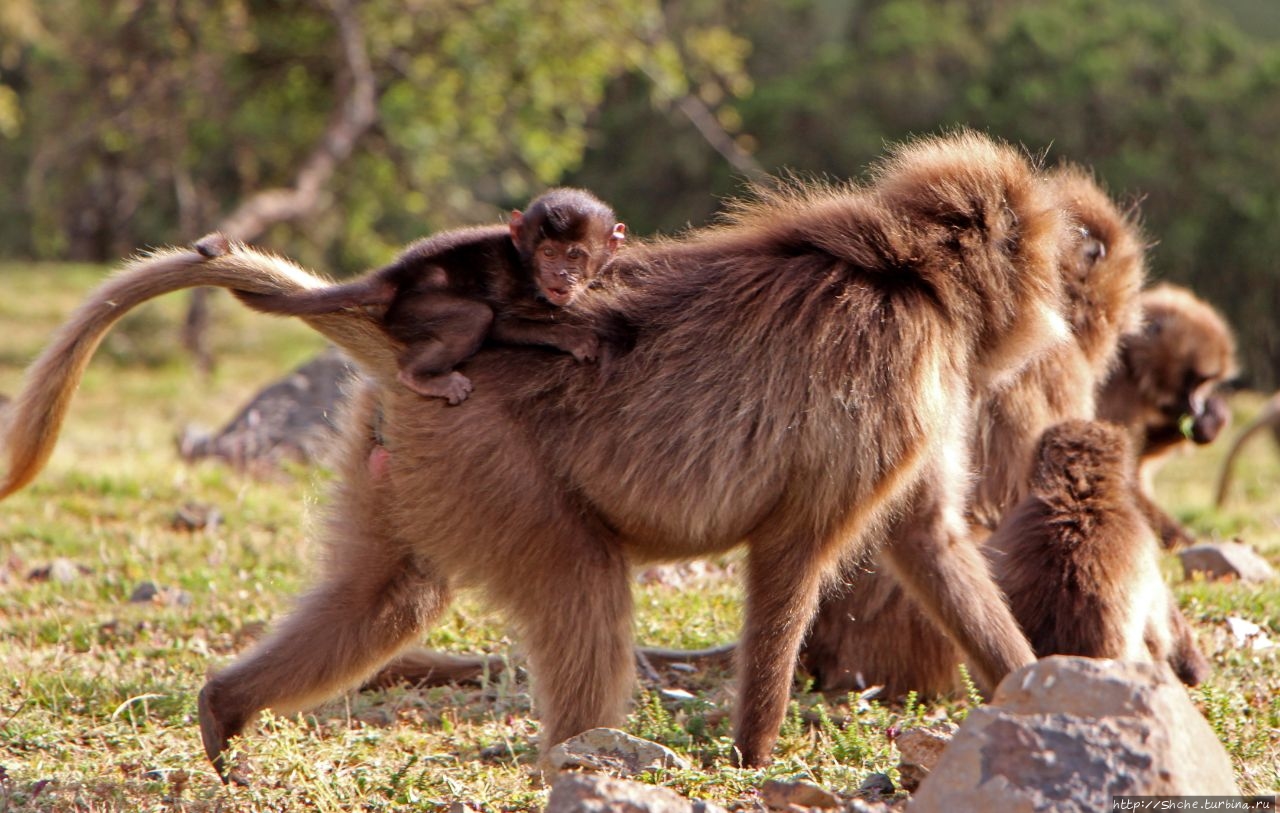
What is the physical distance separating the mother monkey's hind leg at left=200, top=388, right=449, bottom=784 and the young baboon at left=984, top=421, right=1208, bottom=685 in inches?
66.9

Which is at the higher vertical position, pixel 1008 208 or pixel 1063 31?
pixel 1063 31

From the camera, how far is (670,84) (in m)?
13.6

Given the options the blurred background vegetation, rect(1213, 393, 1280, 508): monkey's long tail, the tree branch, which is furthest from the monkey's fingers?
the tree branch

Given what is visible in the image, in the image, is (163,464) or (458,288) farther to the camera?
(163,464)

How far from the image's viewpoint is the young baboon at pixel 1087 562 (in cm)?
417

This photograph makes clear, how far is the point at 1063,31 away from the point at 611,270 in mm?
19362

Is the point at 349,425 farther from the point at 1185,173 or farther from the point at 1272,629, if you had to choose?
the point at 1185,173

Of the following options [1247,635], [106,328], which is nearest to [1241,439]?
[1247,635]

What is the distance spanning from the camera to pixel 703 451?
3.66 metres

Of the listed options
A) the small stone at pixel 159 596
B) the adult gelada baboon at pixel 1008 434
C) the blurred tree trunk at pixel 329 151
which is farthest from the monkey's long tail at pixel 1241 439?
the blurred tree trunk at pixel 329 151

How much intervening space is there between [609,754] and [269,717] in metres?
0.95

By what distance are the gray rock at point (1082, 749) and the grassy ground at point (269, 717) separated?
867mm

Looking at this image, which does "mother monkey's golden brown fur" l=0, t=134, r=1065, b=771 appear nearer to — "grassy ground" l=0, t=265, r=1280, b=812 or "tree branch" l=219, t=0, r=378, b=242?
"grassy ground" l=0, t=265, r=1280, b=812

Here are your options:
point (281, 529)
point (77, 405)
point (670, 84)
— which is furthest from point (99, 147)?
point (281, 529)
